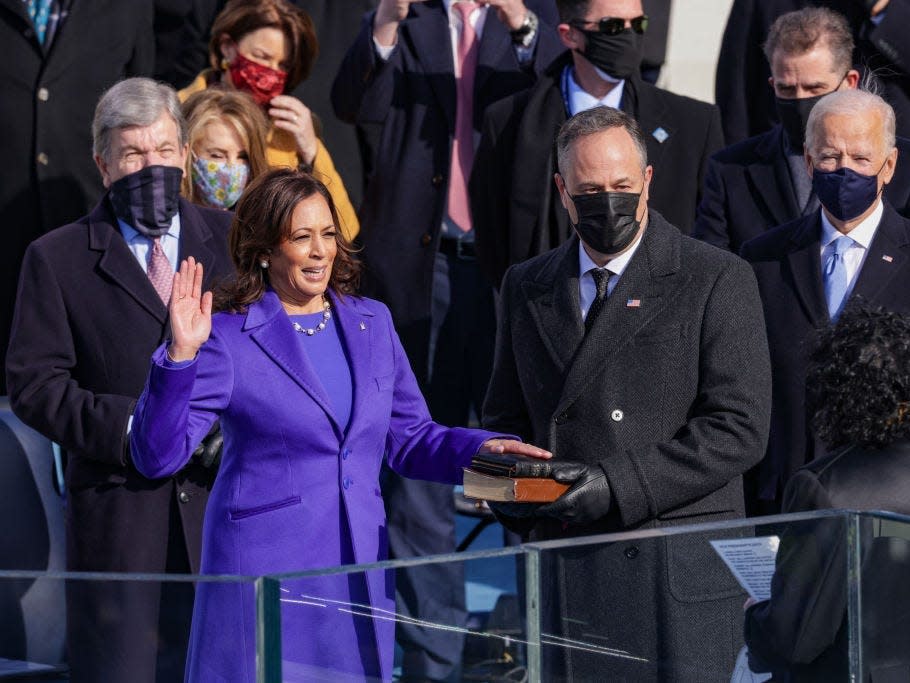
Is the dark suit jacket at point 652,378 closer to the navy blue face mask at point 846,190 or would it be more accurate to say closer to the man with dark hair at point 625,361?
the man with dark hair at point 625,361

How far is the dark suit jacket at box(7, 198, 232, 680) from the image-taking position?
14.4 ft

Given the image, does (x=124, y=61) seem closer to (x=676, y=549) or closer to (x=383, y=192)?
(x=383, y=192)

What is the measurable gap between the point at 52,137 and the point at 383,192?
4.47ft

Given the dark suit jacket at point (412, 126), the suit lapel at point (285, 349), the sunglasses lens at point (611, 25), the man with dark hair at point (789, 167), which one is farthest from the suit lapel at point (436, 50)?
the suit lapel at point (285, 349)

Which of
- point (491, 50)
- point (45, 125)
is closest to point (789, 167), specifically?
point (491, 50)

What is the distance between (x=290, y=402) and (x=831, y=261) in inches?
72.4

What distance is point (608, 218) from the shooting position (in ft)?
12.9

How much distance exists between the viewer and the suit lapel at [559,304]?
3988 mm

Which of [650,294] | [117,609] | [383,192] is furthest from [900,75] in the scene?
[117,609]

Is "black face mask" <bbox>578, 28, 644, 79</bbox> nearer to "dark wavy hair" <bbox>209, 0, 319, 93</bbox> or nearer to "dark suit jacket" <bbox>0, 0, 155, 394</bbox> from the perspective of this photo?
"dark wavy hair" <bbox>209, 0, 319, 93</bbox>

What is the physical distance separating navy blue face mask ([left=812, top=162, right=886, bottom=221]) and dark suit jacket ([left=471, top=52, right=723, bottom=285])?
72 centimetres

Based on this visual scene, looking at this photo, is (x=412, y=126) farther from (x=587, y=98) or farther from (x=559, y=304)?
(x=559, y=304)

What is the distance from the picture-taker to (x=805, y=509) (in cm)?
348

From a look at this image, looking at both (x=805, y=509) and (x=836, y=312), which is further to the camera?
(x=836, y=312)
